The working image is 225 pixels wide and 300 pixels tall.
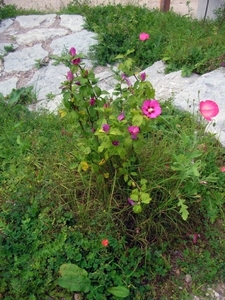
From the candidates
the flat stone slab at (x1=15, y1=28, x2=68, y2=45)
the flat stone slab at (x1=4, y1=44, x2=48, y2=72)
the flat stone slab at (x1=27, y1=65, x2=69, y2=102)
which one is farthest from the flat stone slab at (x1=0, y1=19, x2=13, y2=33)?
the flat stone slab at (x1=27, y1=65, x2=69, y2=102)

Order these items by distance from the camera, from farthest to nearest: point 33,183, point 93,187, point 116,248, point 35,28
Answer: point 35,28
point 33,183
point 93,187
point 116,248

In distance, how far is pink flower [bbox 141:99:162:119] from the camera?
165cm

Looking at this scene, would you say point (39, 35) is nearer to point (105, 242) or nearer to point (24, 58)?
point (24, 58)

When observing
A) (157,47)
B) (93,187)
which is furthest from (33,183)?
(157,47)

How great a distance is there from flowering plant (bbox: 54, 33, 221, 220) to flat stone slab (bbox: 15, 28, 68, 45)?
2.47 meters

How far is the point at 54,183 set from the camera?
226cm

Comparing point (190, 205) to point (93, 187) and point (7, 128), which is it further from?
point (7, 128)

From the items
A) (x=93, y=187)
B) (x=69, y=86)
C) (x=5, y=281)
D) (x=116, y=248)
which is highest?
(x=69, y=86)

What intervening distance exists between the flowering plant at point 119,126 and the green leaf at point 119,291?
1.31 feet

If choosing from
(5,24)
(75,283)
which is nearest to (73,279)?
(75,283)

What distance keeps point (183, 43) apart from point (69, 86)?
89.9 inches

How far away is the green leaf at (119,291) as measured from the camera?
183 cm

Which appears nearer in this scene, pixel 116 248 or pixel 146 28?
pixel 116 248

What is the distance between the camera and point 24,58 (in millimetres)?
3930
